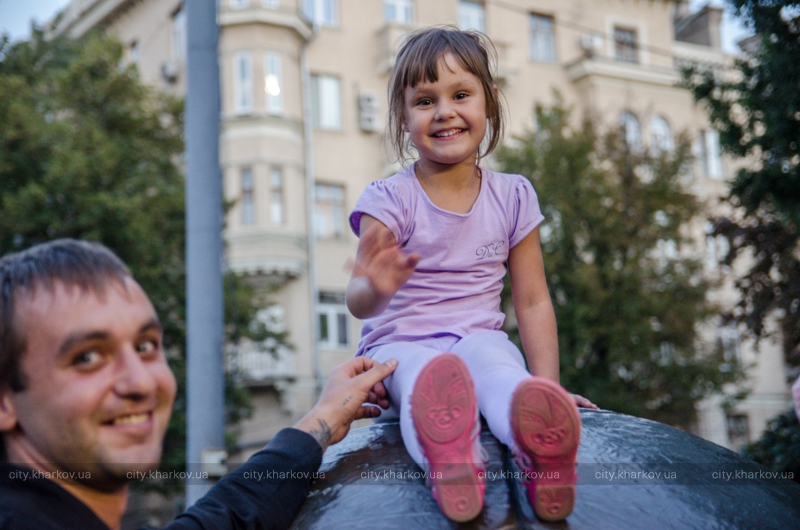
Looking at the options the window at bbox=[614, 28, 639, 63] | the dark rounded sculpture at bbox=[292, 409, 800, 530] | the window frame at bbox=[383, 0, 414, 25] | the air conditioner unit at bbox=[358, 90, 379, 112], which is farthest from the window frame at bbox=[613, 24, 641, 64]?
the dark rounded sculpture at bbox=[292, 409, 800, 530]

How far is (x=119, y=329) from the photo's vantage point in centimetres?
172

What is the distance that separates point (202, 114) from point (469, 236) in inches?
182

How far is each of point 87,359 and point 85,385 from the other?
5 cm

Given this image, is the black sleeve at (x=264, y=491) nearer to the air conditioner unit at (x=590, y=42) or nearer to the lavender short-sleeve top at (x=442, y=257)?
the lavender short-sleeve top at (x=442, y=257)

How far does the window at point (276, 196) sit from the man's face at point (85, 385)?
25800 mm

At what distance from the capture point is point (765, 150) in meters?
8.27

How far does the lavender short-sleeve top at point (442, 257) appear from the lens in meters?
2.96

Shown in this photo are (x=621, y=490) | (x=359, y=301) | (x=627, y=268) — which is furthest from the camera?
(x=627, y=268)

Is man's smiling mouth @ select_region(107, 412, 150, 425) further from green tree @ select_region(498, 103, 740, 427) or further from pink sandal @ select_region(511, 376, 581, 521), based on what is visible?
green tree @ select_region(498, 103, 740, 427)

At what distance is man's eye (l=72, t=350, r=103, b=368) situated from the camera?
1.68 metres

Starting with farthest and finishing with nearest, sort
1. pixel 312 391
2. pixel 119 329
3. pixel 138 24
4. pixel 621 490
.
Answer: pixel 138 24 < pixel 312 391 < pixel 621 490 < pixel 119 329

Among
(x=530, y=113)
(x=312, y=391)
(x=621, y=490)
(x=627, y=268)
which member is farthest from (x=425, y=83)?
(x=530, y=113)

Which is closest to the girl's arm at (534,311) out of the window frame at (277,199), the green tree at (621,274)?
the green tree at (621,274)

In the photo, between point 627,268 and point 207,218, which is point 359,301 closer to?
point 207,218
